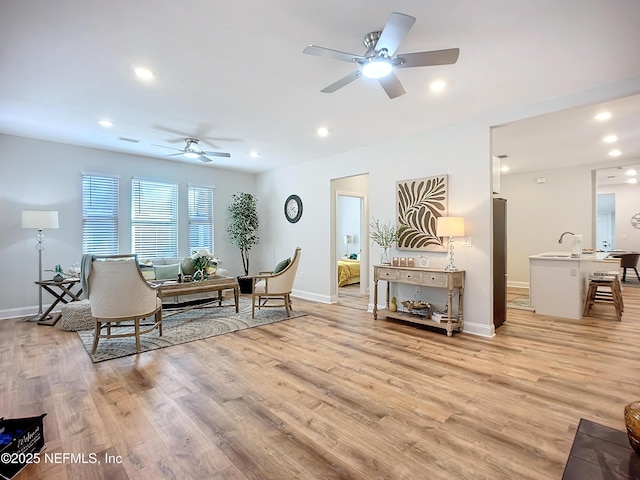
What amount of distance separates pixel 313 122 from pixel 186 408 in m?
3.63

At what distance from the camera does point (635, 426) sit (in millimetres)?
1300

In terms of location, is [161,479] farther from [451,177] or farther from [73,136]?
[73,136]

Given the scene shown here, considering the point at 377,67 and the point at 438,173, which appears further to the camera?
the point at 438,173

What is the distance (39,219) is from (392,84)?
5330mm

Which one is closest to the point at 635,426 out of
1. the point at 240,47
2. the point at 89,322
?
the point at 240,47

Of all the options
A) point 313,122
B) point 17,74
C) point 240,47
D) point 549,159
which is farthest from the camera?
point 549,159

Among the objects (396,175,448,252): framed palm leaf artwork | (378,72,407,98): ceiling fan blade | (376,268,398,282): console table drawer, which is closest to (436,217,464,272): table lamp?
(396,175,448,252): framed palm leaf artwork

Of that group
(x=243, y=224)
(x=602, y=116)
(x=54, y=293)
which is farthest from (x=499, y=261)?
(x=54, y=293)

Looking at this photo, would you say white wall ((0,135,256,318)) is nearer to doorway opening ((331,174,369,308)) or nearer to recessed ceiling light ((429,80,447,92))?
doorway opening ((331,174,369,308))

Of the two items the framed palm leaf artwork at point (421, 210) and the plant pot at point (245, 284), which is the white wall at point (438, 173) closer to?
the framed palm leaf artwork at point (421, 210)

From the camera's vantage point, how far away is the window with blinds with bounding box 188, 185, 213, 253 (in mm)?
6941

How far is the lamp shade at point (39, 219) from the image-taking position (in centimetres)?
462

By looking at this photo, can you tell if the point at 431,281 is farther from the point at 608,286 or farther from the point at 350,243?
the point at 350,243

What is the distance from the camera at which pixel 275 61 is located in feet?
9.18
